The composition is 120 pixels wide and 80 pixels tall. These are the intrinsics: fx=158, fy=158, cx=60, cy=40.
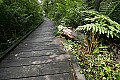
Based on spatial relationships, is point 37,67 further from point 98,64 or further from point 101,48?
point 101,48

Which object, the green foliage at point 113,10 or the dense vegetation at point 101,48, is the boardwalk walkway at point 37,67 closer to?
the dense vegetation at point 101,48

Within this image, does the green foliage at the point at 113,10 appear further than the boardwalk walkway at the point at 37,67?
Yes

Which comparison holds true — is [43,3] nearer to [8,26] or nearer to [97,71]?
[8,26]

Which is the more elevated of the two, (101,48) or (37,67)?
(101,48)

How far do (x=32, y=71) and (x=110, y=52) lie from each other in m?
2.13

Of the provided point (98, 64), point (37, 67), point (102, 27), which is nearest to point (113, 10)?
point (102, 27)

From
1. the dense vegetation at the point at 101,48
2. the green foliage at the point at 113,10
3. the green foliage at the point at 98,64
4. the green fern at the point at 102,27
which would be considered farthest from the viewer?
the green foliage at the point at 113,10

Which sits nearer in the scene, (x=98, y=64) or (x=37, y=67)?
(x=98, y=64)

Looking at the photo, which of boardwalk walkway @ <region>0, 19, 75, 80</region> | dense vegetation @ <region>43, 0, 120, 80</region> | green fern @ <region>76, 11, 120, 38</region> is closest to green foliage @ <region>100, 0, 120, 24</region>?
dense vegetation @ <region>43, 0, 120, 80</region>

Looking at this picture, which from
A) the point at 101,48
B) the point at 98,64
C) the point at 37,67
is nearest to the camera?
the point at 98,64

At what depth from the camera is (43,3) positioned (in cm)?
4266

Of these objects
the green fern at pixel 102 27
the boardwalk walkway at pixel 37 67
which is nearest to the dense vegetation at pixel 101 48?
the green fern at pixel 102 27

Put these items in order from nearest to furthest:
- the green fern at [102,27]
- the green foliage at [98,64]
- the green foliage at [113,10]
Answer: the green foliage at [98,64], the green fern at [102,27], the green foliage at [113,10]

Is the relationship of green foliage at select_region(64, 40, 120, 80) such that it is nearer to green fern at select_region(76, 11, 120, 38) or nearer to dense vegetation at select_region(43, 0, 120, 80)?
dense vegetation at select_region(43, 0, 120, 80)
